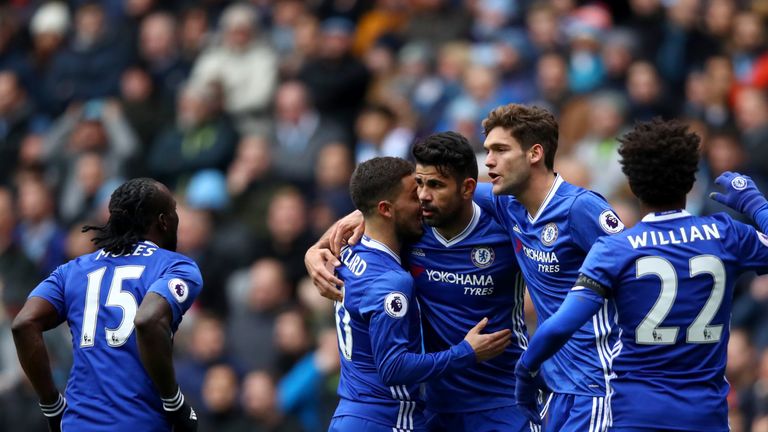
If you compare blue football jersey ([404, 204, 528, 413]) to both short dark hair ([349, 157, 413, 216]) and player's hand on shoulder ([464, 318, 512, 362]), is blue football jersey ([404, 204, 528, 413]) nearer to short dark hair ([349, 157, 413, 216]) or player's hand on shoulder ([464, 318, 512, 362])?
player's hand on shoulder ([464, 318, 512, 362])

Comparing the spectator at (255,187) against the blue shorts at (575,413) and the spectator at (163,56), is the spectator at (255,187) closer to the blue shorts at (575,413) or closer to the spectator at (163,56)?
the spectator at (163,56)

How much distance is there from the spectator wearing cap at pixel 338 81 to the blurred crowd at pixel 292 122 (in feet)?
0.08

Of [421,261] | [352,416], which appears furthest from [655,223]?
[352,416]

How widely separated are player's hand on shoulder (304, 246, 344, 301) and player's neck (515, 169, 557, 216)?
1122mm

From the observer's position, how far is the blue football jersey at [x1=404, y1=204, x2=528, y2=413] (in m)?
7.31

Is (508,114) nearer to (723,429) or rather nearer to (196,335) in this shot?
(723,429)

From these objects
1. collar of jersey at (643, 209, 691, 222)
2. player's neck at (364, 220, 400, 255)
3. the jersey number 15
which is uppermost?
collar of jersey at (643, 209, 691, 222)

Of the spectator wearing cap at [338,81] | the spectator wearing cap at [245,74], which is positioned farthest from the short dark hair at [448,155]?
the spectator wearing cap at [245,74]

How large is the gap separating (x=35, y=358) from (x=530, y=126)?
301cm

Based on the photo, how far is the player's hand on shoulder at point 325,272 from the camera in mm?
7219

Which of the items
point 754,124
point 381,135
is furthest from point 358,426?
point 381,135

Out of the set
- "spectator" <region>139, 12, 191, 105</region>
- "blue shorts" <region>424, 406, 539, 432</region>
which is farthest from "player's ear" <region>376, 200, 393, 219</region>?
"spectator" <region>139, 12, 191, 105</region>

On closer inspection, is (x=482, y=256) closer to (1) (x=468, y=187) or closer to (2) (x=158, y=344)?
(1) (x=468, y=187)

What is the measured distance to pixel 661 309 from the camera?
245 inches
